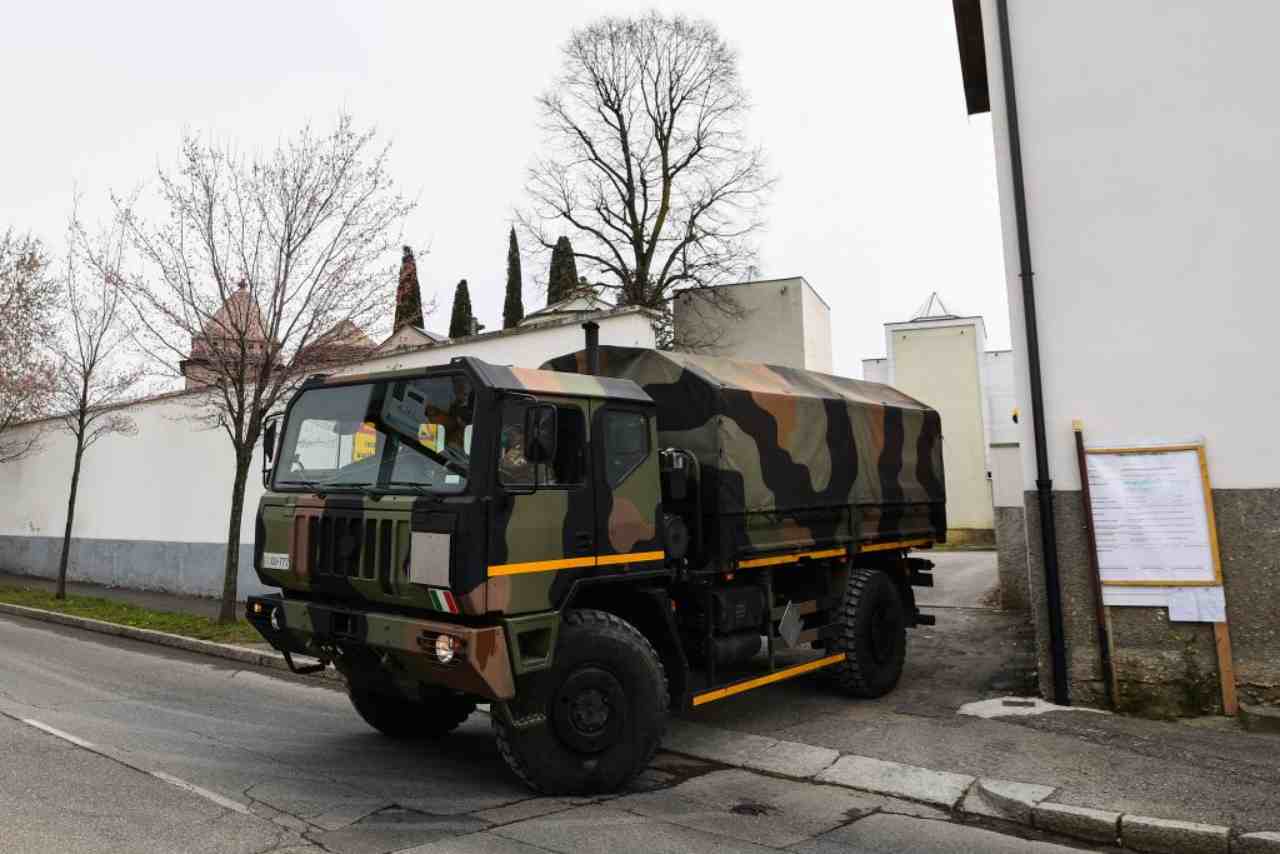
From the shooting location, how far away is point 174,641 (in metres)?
10.6

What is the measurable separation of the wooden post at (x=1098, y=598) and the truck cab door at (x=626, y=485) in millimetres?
3743

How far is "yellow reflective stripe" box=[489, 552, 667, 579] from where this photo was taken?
4.72 metres

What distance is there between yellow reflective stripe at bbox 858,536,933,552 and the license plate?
4.88 metres

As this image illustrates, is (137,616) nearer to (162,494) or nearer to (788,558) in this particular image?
(162,494)

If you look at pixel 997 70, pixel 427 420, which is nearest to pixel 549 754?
pixel 427 420

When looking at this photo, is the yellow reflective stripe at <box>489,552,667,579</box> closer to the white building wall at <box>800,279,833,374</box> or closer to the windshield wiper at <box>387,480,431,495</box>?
the windshield wiper at <box>387,480,431,495</box>

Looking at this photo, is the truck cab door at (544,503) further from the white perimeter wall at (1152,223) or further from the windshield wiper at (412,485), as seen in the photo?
the white perimeter wall at (1152,223)

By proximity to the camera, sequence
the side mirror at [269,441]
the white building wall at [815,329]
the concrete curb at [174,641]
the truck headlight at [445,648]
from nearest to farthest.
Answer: the truck headlight at [445,648] < the side mirror at [269,441] < the concrete curb at [174,641] < the white building wall at [815,329]

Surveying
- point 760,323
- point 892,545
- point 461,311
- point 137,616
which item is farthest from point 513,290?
point 892,545

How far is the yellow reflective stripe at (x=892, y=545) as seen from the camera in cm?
782

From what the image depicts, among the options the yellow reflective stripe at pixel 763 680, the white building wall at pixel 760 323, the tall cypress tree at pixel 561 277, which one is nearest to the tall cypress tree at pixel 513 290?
the tall cypress tree at pixel 561 277

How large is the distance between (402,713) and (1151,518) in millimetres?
6121

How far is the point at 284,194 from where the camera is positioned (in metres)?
11.0

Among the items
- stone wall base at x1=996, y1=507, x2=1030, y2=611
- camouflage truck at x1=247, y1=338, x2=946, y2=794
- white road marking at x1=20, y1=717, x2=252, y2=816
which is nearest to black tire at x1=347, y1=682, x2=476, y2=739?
camouflage truck at x1=247, y1=338, x2=946, y2=794
